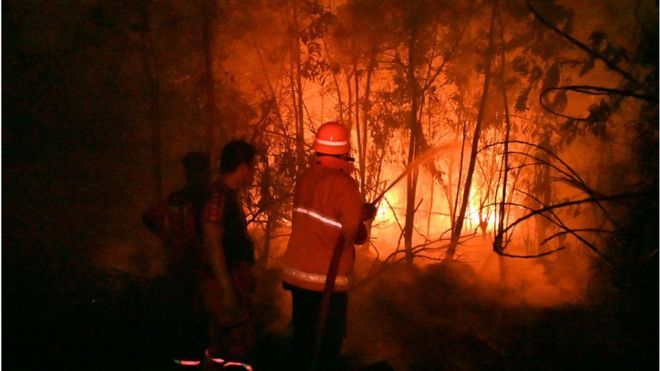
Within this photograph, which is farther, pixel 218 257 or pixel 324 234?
pixel 324 234

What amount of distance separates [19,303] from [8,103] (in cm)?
186

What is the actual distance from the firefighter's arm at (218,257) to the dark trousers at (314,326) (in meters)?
0.45

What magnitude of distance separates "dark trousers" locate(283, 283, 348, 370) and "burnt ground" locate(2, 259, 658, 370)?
357 mm

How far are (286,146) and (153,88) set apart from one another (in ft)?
4.68

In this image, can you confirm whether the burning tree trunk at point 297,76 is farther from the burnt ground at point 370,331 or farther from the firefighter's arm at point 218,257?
the firefighter's arm at point 218,257

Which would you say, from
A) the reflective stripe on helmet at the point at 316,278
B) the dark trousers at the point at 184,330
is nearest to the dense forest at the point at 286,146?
the dark trousers at the point at 184,330

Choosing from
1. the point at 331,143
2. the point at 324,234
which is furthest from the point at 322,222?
the point at 331,143

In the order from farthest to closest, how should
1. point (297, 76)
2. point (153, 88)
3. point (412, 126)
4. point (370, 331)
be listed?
point (412, 126)
point (297, 76)
point (153, 88)
point (370, 331)

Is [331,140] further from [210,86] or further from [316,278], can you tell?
[210,86]

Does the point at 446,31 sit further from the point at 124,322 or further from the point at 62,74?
the point at 124,322

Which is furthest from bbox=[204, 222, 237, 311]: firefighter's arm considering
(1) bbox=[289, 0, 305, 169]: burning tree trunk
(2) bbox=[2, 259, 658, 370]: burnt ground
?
(1) bbox=[289, 0, 305, 169]: burning tree trunk

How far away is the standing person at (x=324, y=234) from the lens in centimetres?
259

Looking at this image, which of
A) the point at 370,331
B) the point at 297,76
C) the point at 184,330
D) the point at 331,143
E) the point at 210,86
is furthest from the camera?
the point at 297,76

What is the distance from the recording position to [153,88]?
15.1 feet
